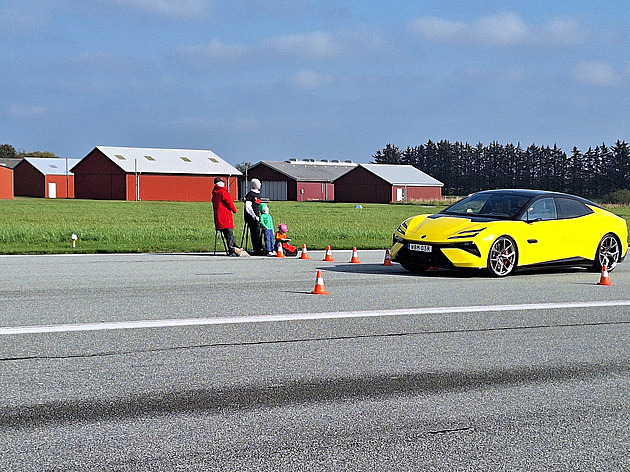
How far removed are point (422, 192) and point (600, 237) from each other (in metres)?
86.6

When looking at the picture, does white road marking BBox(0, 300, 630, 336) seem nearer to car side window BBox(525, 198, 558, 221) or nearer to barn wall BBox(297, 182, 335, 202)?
car side window BBox(525, 198, 558, 221)

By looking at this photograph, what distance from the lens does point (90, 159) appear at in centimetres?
8912

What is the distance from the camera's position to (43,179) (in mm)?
100125

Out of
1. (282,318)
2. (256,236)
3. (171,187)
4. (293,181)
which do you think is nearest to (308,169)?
(293,181)

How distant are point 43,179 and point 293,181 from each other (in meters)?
29.5

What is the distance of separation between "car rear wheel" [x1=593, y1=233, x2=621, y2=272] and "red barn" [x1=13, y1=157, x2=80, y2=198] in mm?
92720

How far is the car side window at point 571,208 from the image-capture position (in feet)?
Answer: 46.4

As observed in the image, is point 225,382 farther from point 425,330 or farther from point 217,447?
point 425,330

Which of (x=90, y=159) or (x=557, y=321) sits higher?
(x=90, y=159)

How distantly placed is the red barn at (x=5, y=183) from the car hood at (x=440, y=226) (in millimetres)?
74378

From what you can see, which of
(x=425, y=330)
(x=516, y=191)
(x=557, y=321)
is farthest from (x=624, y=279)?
(x=425, y=330)

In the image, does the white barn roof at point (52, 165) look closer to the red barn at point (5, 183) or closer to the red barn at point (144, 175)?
the red barn at point (144, 175)

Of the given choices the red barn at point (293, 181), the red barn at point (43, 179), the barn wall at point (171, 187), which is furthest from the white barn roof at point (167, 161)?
the red barn at point (43, 179)

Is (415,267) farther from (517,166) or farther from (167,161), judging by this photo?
(517,166)
